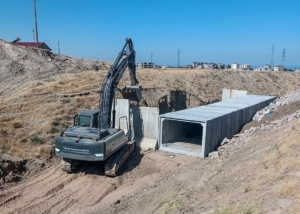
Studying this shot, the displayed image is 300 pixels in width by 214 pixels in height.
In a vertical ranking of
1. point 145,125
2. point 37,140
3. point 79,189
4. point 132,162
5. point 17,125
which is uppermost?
point 17,125

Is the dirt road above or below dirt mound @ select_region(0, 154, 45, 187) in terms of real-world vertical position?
below

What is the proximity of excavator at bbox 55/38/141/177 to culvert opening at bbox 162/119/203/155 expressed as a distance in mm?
2951

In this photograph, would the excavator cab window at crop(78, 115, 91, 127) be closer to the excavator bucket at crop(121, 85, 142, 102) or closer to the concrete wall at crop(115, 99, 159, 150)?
the concrete wall at crop(115, 99, 159, 150)

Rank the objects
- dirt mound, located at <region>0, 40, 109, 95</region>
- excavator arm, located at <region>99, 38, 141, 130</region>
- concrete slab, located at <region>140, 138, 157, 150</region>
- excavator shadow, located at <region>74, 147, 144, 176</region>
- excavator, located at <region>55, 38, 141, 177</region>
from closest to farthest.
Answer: excavator, located at <region>55, 38, 141, 177</region>
excavator shadow, located at <region>74, 147, 144, 176</region>
excavator arm, located at <region>99, 38, 141, 130</region>
concrete slab, located at <region>140, 138, 157, 150</region>
dirt mound, located at <region>0, 40, 109, 95</region>

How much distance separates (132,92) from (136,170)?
6.23m

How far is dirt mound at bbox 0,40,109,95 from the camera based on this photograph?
3035 centimetres

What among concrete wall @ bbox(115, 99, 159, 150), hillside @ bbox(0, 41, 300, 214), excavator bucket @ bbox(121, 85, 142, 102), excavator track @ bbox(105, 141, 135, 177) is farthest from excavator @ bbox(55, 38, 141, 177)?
concrete wall @ bbox(115, 99, 159, 150)

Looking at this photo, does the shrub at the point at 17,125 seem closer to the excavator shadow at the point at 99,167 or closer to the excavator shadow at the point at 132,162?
the excavator shadow at the point at 99,167

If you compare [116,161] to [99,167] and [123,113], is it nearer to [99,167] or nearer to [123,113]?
[99,167]

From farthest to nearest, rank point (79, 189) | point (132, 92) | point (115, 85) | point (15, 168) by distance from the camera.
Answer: point (132, 92)
point (115, 85)
point (15, 168)
point (79, 189)

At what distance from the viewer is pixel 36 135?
18.3m

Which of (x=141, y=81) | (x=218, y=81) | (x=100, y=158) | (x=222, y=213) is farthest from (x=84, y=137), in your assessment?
→ (x=218, y=81)

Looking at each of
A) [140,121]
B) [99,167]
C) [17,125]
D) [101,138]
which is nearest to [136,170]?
[99,167]

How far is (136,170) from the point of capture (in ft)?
51.7
